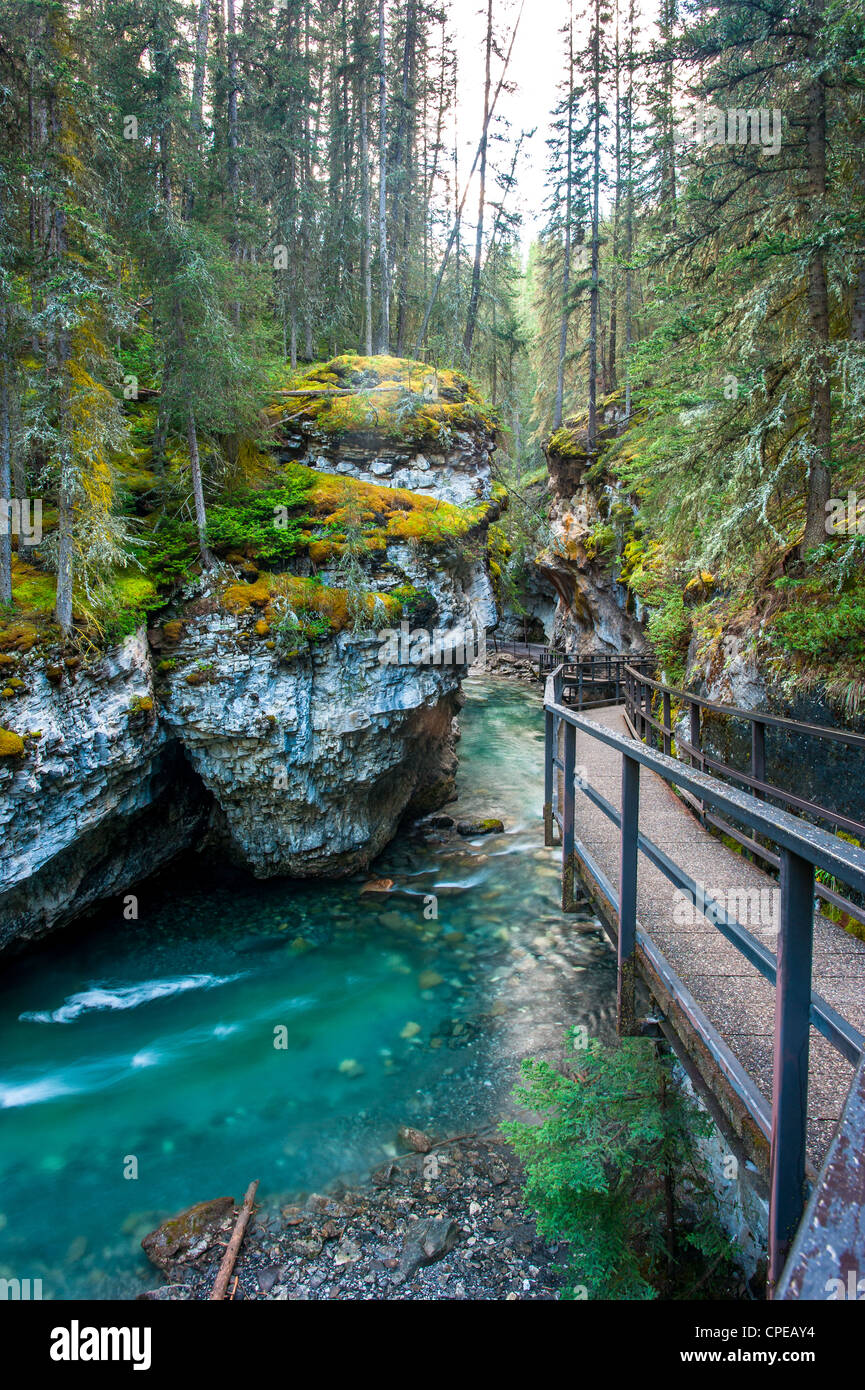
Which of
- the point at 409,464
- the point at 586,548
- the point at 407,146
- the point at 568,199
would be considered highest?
the point at 568,199

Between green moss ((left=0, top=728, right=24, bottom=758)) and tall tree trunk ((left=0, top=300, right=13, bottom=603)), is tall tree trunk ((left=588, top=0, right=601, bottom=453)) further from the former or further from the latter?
green moss ((left=0, top=728, right=24, bottom=758))

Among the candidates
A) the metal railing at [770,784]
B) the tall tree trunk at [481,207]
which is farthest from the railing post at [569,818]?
the tall tree trunk at [481,207]

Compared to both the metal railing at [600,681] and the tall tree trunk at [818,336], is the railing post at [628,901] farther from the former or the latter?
the metal railing at [600,681]

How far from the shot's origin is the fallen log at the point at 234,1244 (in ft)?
16.3

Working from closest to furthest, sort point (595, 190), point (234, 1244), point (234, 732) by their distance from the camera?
point (234, 1244)
point (234, 732)
point (595, 190)

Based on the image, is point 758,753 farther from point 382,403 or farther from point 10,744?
point 382,403

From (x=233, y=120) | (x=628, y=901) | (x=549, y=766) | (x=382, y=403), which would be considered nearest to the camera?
(x=628, y=901)

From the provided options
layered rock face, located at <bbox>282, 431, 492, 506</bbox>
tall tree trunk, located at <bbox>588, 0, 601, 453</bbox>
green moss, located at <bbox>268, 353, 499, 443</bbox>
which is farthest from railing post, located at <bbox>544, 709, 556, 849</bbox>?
tall tree trunk, located at <bbox>588, 0, 601, 453</bbox>

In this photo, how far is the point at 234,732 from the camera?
9.84 meters

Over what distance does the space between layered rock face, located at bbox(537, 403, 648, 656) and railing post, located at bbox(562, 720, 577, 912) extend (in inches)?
709

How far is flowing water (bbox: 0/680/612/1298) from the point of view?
6.08 m

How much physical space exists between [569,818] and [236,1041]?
5.94 meters

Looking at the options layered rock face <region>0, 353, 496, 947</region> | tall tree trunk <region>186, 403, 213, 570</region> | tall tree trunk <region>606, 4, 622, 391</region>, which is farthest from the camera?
tall tree trunk <region>606, 4, 622, 391</region>

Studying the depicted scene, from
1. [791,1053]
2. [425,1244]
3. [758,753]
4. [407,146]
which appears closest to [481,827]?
[425,1244]
